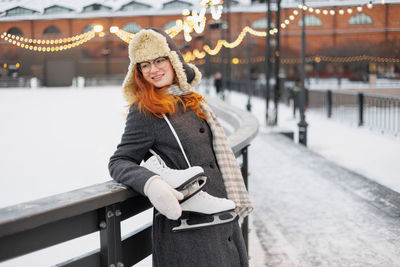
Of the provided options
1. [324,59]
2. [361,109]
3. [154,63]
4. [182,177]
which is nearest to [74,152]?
[154,63]

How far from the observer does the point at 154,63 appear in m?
2.54

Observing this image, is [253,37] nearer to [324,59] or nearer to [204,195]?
[324,59]

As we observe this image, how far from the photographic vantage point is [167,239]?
2.40 metres

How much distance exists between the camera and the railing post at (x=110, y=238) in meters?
2.20

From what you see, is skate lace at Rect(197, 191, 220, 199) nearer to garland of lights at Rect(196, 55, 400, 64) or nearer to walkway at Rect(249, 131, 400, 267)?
walkway at Rect(249, 131, 400, 267)

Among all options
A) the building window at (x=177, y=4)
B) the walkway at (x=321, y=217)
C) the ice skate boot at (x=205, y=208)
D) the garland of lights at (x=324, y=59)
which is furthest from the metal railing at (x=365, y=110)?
the building window at (x=177, y=4)

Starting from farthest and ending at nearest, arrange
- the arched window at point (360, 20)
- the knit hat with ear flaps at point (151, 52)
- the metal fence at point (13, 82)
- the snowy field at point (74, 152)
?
the arched window at point (360, 20), the metal fence at point (13, 82), the snowy field at point (74, 152), the knit hat with ear flaps at point (151, 52)

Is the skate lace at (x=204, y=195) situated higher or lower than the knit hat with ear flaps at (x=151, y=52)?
lower

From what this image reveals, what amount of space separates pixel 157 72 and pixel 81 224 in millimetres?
812

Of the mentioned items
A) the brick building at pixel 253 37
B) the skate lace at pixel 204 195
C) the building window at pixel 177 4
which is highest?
the building window at pixel 177 4

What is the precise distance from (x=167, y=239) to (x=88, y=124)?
507 inches

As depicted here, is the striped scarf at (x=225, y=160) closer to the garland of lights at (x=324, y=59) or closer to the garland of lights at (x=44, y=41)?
the garland of lights at (x=44, y=41)

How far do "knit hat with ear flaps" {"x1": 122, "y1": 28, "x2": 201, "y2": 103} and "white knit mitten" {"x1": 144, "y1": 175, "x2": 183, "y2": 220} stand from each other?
1.76ft

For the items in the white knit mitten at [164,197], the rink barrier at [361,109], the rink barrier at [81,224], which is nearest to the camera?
the rink barrier at [81,224]
